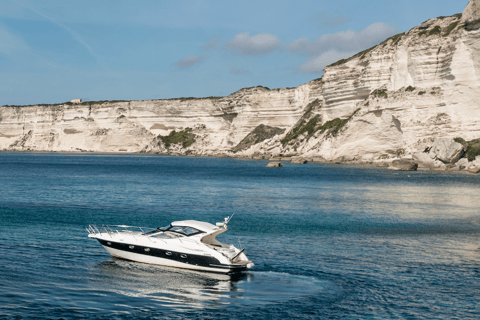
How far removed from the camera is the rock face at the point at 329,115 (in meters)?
81.9

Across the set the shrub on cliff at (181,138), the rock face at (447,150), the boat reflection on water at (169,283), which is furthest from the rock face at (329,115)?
the boat reflection on water at (169,283)

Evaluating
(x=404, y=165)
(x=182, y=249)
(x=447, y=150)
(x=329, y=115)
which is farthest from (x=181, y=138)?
(x=182, y=249)

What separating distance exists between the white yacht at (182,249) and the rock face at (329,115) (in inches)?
2704

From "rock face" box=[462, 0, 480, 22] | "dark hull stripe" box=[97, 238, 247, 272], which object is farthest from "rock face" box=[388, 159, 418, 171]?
"dark hull stripe" box=[97, 238, 247, 272]

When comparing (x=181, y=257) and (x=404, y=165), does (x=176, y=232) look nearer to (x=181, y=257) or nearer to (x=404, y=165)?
(x=181, y=257)

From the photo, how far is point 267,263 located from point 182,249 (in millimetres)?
3839

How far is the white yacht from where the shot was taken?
1861 centimetres

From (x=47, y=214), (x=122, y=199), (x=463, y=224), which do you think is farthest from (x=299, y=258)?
(x=122, y=199)

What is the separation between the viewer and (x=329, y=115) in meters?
122

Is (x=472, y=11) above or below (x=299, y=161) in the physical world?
above

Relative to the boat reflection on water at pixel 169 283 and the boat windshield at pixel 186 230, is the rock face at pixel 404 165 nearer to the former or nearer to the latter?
the boat windshield at pixel 186 230

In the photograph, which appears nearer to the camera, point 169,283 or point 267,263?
point 169,283

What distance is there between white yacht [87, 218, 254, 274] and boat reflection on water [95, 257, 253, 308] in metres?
0.33

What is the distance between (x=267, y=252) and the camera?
22422mm
